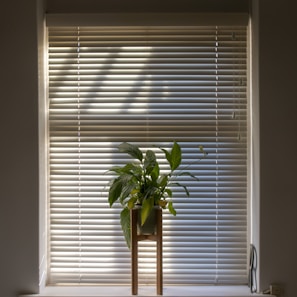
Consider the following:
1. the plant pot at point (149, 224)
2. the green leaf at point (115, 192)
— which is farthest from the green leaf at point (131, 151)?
the plant pot at point (149, 224)

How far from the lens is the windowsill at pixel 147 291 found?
2574mm

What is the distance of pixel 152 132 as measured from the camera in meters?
2.74

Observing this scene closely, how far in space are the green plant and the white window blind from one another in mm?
236

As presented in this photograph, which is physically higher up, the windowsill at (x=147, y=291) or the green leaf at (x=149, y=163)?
the green leaf at (x=149, y=163)

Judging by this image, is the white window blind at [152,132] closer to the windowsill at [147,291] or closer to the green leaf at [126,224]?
the windowsill at [147,291]

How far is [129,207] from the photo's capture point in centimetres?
249

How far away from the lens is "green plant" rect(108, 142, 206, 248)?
2447 millimetres

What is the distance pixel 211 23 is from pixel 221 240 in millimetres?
1274

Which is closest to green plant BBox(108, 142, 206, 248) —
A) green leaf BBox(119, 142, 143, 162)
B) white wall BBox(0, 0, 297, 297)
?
green leaf BBox(119, 142, 143, 162)

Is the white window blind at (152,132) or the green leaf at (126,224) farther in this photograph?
the white window blind at (152,132)
